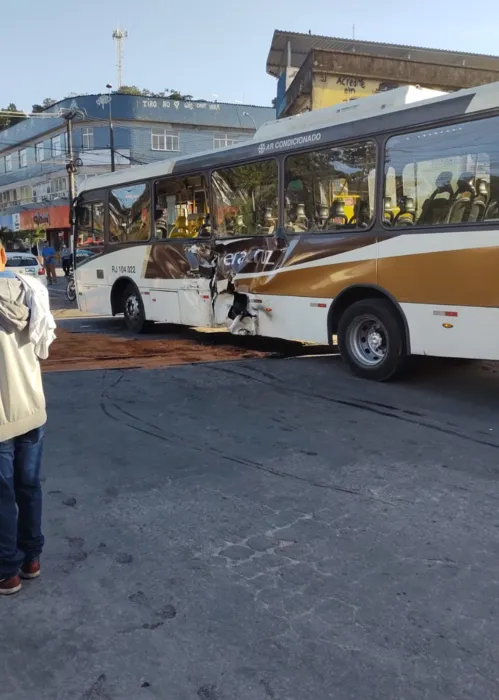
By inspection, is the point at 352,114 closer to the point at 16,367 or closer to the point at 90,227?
the point at 16,367

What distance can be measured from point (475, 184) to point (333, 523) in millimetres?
4371

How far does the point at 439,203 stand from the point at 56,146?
49262 millimetres

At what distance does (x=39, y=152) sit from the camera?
178ft

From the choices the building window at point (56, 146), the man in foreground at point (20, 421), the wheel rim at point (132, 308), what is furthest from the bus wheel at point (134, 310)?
the building window at point (56, 146)

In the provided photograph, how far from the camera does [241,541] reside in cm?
384

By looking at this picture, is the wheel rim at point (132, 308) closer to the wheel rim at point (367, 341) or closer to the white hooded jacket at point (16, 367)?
the wheel rim at point (367, 341)

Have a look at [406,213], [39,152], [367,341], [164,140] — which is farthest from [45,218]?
[406,213]

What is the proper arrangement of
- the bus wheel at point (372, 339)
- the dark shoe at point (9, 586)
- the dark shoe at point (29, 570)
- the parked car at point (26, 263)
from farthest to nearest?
1. the parked car at point (26, 263)
2. the bus wheel at point (372, 339)
3. the dark shoe at point (29, 570)
4. the dark shoe at point (9, 586)

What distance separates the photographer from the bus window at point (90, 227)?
13336 millimetres

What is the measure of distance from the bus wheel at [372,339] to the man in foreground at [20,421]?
5164mm

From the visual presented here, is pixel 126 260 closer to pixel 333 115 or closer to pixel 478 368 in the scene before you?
pixel 333 115

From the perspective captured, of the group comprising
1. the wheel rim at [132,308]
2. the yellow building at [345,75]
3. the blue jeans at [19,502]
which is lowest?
the blue jeans at [19,502]

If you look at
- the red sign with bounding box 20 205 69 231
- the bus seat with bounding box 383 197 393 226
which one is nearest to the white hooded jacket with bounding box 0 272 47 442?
the bus seat with bounding box 383 197 393 226

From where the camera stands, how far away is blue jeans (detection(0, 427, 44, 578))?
3.21 metres
